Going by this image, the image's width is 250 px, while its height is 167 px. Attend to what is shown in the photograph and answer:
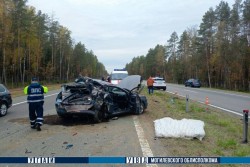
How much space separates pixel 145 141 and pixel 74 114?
3.52 m

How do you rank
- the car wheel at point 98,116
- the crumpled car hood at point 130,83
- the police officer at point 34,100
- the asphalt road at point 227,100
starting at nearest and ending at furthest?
the police officer at point 34,100 < the car wheel at point 98,116 < the crumpled car hood at point 130,83 < the asphalt road at point 227,100

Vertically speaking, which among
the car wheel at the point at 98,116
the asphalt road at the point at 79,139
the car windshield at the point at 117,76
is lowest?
the asphalt road at the point at 79,139

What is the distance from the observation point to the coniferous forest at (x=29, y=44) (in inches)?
1730

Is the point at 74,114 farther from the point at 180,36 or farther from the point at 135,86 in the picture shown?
the point at 180,36

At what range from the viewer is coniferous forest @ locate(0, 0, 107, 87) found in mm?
43938

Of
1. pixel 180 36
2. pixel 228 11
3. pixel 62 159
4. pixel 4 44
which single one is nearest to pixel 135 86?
pixel 62 159

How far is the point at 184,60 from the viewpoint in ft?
298

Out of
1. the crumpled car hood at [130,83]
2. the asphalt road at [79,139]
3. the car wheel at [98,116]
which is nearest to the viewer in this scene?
the asphalt road at [79,139]

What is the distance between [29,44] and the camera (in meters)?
57.8

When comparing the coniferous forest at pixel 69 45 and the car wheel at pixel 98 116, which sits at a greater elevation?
the coniferous forest at pixel 69 45

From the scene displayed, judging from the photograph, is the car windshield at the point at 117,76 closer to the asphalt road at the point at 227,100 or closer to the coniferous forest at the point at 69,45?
the asphalt road at the point at 227,100

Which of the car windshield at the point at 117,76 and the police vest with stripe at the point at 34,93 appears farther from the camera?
the car windshield at the point at 117,76

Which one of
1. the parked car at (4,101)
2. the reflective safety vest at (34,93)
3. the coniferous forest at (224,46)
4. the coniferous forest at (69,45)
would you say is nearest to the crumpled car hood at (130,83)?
the parked car at (4,101)

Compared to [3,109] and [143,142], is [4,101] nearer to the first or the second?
[3,109]
